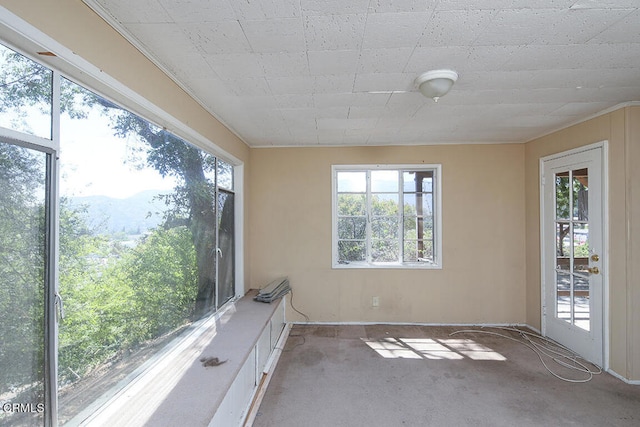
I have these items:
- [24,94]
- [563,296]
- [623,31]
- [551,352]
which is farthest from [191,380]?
[563,296]

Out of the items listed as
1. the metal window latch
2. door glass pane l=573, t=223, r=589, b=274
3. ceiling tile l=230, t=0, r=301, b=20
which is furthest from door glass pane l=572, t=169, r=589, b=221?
the metal window latch

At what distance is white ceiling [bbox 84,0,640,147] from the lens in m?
1.35

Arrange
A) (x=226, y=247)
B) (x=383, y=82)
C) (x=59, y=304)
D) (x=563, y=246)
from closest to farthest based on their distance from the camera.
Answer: (x=59, y=304), (x=383, y=82), (x=563, y=246), (x=226, y=247)

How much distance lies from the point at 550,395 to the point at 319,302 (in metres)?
2.45

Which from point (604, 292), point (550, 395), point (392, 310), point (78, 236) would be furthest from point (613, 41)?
point (392, 310)

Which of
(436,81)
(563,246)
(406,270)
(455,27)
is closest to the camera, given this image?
(455,27)

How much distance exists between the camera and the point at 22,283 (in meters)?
1.06

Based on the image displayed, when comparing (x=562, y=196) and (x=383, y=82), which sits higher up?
(x=383, y=82)

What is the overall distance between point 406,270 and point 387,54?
280cm

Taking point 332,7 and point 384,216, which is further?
point 384,216

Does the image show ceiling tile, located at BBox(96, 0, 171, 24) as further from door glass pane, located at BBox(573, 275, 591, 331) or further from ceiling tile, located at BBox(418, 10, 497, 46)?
door glass pane, located at BBox(573, 275, 591, 331)

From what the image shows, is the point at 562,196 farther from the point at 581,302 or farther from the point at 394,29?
the point at 394,29

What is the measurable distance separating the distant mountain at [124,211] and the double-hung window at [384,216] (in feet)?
7.74

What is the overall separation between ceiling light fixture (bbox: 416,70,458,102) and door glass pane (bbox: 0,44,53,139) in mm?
2044
